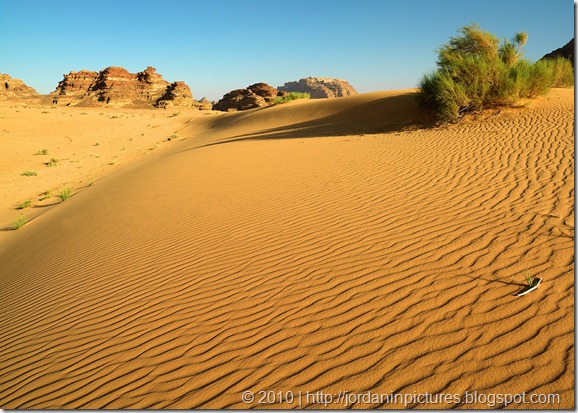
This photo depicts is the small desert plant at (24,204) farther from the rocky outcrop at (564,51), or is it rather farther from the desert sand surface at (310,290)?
the rocky outcrop at (564,51)

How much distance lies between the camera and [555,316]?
2.91 metres

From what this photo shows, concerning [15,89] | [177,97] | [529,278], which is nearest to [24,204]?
[529,278]

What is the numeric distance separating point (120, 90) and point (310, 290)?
83790 millimetres

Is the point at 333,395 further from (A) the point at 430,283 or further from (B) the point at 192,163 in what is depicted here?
(B) the point at 192,163

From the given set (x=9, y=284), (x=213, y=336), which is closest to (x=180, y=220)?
(x=9, y=284)

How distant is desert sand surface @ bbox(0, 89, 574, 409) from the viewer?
2.71 metres

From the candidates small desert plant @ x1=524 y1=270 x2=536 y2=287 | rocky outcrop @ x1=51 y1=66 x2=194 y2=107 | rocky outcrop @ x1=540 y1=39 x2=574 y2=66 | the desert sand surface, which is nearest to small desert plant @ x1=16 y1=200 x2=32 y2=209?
the desert sand surface

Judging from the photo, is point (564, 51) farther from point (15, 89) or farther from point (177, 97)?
point (15, 89)

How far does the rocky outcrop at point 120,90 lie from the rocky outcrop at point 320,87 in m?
49.9

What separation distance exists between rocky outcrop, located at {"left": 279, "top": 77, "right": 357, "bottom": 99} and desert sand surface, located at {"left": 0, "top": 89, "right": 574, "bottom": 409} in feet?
354

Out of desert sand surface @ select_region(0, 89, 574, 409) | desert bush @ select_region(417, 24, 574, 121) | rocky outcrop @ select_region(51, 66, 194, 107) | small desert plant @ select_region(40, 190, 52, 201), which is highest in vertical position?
rocky outcrop @ select_region(51, 66, 194, 107)

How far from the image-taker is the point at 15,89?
7438cm

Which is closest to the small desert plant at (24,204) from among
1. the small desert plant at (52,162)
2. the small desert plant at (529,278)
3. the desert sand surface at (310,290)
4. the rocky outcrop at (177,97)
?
the desert sand surface at (310,290)

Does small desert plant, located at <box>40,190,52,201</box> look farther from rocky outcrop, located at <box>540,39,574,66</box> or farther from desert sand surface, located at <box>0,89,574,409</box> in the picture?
rocky outcrop, located at <box>540,39,574,66</box>
